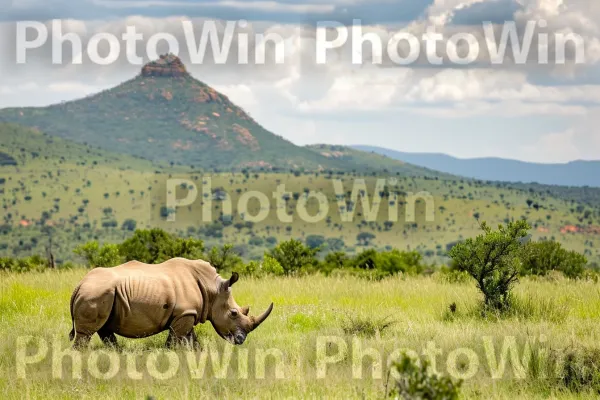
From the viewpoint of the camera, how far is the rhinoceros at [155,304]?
11453mm

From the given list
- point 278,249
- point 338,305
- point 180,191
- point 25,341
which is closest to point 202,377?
point 25,341

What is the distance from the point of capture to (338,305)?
16.4m

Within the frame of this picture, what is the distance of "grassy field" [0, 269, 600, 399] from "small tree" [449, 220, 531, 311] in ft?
1.48

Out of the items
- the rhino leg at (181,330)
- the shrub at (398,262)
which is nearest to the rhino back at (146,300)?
the rhino leg at (181,330)

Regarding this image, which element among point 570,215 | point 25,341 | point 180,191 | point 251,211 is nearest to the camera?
point 25,341

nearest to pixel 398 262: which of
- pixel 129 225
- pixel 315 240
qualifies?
pixel 315 240

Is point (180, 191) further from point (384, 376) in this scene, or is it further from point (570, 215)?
point (384, 376)

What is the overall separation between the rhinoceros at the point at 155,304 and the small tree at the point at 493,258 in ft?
16.7

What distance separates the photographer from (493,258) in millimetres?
15766

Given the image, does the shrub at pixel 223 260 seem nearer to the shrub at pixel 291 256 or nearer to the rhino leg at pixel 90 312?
the shrub at pixel 291 256

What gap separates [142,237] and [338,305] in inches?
463

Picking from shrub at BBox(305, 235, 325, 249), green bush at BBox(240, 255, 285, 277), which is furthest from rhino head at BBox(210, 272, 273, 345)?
shrub at BBox(305, 235, 325, 249)

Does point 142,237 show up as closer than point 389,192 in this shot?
Yes

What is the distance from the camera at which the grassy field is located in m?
9.96
